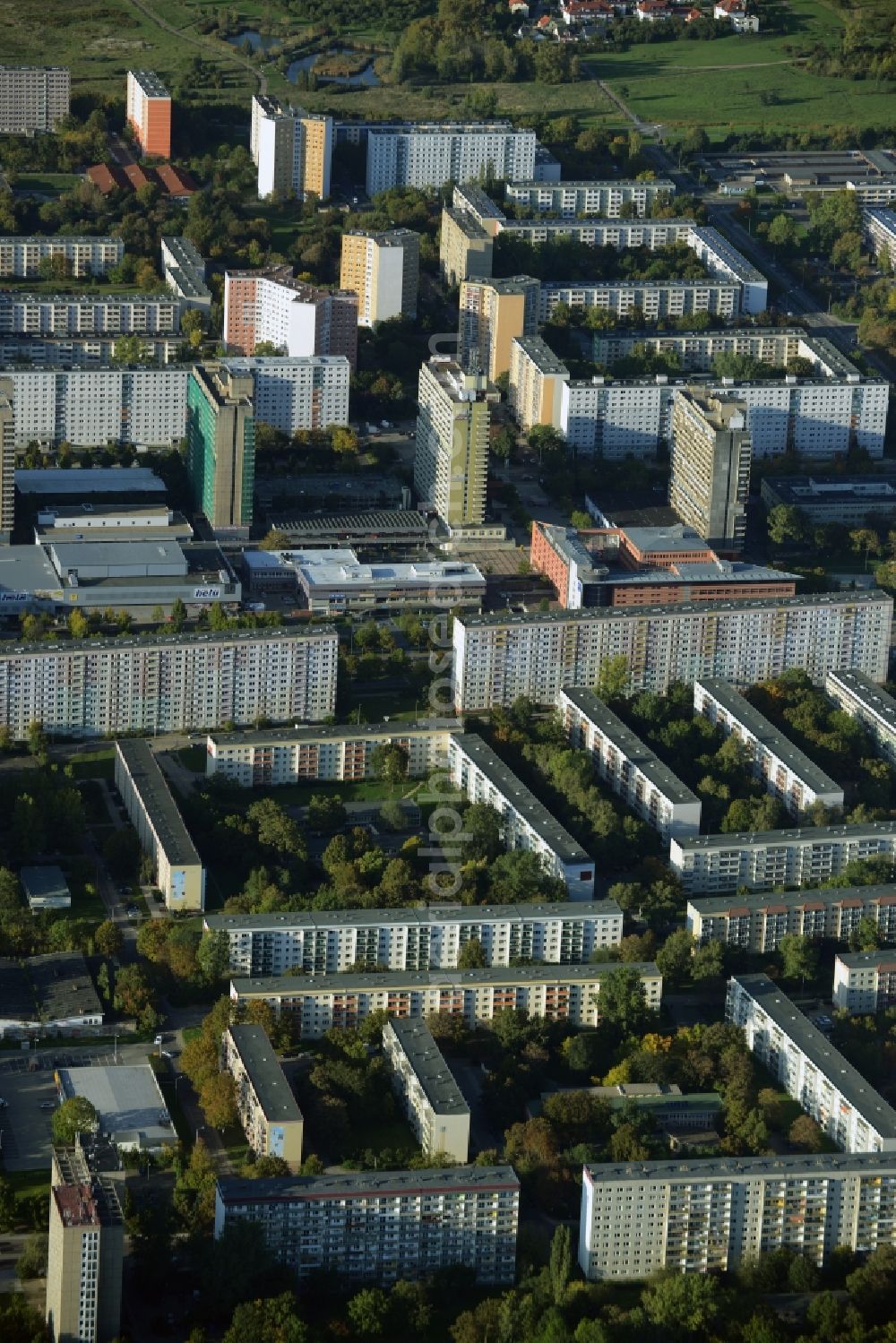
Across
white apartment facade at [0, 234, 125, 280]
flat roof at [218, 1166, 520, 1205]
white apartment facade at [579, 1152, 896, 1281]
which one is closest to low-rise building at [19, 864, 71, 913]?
flat roof at [218, 1166, 520, 1205]

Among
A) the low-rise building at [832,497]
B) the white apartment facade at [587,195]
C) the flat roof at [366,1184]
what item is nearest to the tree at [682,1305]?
the flat roof at [366,1184]

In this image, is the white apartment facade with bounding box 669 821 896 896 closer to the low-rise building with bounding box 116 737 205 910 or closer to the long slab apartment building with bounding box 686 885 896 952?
the long slab apartment building with bounding box 686 885 896 952

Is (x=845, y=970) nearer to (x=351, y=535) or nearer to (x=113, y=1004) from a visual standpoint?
(x=113, y=1004)

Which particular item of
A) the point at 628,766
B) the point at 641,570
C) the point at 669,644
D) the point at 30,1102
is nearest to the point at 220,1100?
the point at 30,1102

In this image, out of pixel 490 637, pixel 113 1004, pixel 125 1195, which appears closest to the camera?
pixel 125 1195

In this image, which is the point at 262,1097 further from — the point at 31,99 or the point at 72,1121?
the point at 31,99

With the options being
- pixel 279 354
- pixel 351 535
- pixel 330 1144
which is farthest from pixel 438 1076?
pixel 279 354
